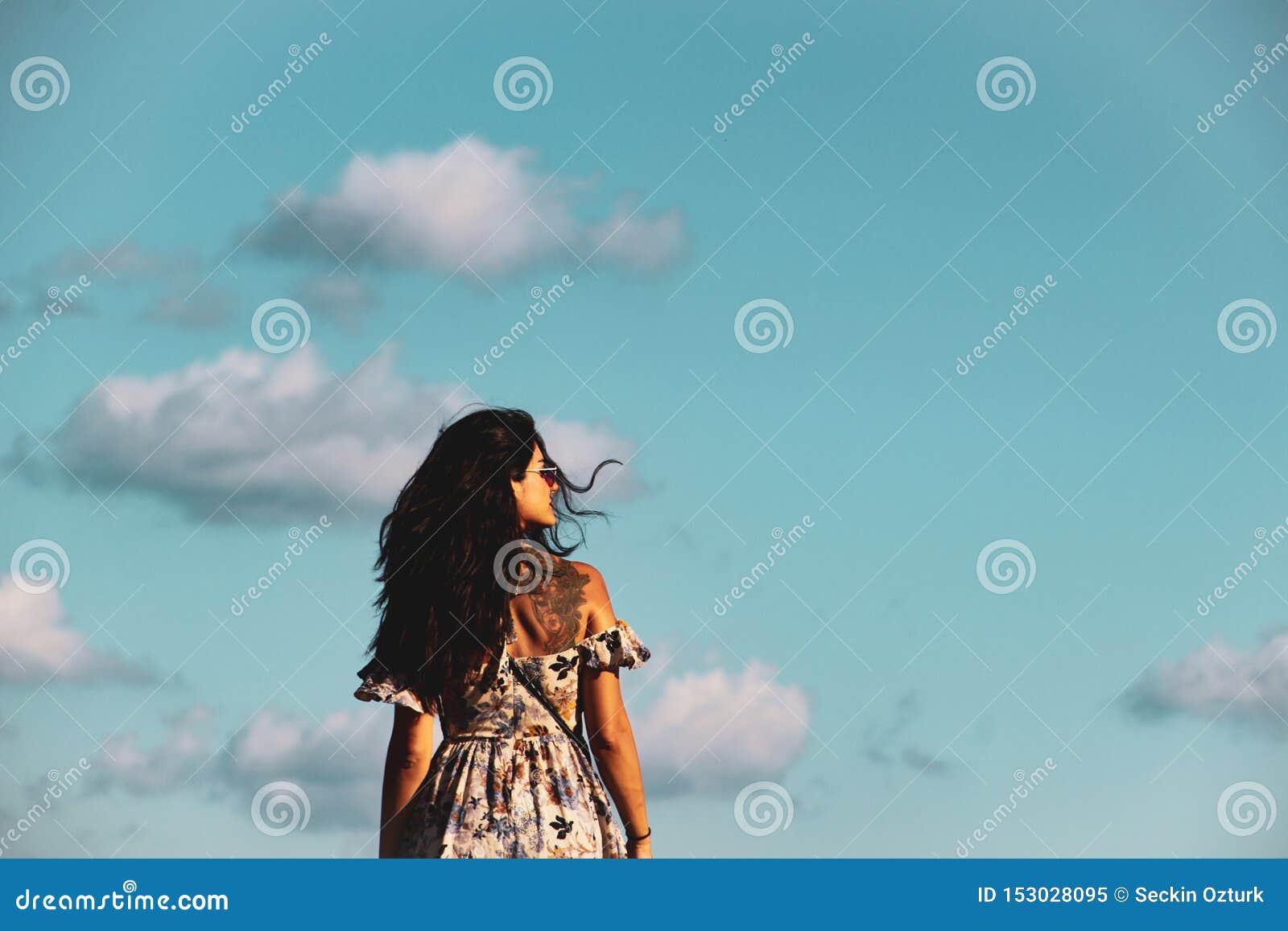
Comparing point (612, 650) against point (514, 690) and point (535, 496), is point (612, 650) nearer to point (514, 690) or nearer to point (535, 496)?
point (514, 690)

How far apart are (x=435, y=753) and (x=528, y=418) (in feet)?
5.52

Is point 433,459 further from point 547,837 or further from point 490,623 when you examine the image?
point 547,837

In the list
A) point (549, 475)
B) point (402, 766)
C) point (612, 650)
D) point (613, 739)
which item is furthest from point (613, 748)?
point (549, 475)

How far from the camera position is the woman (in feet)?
38.2

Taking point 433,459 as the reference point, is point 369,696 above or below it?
below

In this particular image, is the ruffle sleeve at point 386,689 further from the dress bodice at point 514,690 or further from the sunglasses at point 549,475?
the sunglasses at point 549,475

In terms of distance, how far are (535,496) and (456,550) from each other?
478 millimetres

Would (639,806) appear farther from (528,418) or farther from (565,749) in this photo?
(528,418)

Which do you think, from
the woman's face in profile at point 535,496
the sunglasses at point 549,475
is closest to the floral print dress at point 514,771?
the woman's face in profile at point 535,496

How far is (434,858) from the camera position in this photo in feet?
37.7
